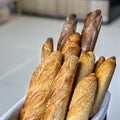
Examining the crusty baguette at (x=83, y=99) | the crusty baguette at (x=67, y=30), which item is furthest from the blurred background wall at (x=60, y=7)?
the crusty baguette at (x=83, y=99)

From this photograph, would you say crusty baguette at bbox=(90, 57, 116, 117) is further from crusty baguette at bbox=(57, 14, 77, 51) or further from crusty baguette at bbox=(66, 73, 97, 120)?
crusty baguette at bbox=(57, 14, 77, 51)

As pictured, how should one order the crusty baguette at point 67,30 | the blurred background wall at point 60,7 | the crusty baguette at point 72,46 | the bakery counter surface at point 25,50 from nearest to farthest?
the crusty baguette at point 72,46, the crusty baguette at point 67,30, the bakery counter surface at point 25,50, the blurred background wall at point 60,7

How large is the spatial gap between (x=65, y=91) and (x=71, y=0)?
4512mm

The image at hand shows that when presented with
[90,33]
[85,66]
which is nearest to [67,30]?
[90,33]

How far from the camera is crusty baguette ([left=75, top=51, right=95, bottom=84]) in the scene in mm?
966

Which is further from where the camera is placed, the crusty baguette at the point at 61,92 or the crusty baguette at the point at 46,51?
the crusty baguette at the point at 46,51

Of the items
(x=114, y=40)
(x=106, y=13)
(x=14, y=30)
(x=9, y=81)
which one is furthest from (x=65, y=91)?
(x=106, y=13)

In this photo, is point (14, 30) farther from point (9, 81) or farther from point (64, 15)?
point (9, 81)

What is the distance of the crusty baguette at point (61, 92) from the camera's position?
0.88 metres

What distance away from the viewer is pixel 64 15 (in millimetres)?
5348

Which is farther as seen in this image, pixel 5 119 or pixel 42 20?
pixel 42 20

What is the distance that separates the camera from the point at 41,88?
37.3 inches

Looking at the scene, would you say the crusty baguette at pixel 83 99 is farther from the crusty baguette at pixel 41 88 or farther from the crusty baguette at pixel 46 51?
the crusty baguette at pixel 46 51

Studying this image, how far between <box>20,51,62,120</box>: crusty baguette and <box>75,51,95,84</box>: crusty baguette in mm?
68
